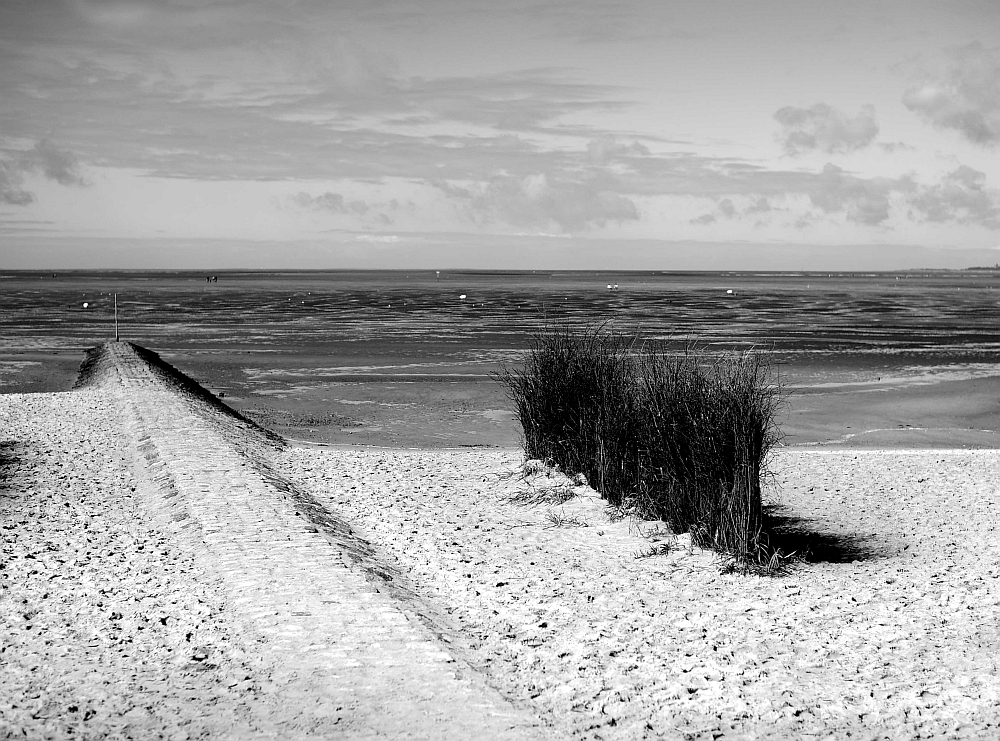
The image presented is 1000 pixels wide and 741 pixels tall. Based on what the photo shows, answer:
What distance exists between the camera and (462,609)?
7336 millimetres

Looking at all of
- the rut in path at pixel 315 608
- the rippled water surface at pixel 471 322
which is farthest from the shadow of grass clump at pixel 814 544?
the rippled water surface at pixel 471 322

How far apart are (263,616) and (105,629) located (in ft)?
3.33

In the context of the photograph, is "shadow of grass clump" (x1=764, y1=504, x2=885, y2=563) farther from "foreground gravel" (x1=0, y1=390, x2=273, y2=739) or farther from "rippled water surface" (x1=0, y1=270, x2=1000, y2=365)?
"rippled water surface" (x1=0, y1=270, x2=1000, y2=365)

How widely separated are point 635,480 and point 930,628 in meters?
4.11

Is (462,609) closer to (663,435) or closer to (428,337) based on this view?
(663,435)

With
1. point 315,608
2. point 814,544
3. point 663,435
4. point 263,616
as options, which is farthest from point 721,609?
point 263,616

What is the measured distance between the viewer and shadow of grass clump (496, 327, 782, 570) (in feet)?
28.6

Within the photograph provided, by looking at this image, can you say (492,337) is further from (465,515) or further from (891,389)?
(465,515)

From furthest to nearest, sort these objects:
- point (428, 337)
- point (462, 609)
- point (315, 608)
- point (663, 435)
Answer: point (428, 337)
point (663, 435)
point (462, 609)
point (315, 608)

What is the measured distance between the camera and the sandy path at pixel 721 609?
5574 millimetres

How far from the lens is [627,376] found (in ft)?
39.8

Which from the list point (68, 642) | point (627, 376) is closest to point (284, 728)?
point (68, 642)

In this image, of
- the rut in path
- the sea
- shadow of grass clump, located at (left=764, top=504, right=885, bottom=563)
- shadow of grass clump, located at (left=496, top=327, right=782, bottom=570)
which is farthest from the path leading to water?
the sea

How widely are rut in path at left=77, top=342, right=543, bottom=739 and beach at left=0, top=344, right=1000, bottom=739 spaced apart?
0.08 ft
